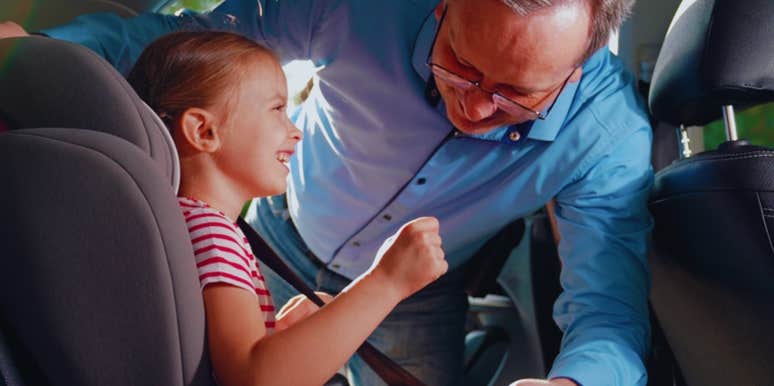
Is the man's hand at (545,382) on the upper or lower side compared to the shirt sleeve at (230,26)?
lower

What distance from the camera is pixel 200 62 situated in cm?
112

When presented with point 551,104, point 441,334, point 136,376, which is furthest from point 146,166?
point 441,334

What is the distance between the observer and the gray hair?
3.59ft

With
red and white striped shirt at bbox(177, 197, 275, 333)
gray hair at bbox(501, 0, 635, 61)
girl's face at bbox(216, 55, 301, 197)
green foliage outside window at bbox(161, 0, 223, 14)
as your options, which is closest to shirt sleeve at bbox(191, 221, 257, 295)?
red and white striped shirt at bbox(177, 197, 275, 333)

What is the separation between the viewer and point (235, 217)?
1.16 m

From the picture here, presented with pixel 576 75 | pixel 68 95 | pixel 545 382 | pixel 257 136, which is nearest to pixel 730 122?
pixel 576 75

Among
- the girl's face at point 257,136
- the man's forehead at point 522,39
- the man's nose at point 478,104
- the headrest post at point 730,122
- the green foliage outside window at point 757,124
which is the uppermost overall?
the man's forehead at point 522,39

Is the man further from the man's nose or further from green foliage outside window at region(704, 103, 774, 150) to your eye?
green foliage outside window at region(704, 103, 774, 150)

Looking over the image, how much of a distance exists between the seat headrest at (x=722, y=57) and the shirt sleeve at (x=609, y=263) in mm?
138

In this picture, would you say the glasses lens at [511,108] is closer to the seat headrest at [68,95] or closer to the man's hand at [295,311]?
the man's hand at [295,311]

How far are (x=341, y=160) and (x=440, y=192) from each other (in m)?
0.22

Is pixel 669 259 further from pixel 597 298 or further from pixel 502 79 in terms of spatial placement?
pixel 502 79

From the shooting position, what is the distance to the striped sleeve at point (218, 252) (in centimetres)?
96

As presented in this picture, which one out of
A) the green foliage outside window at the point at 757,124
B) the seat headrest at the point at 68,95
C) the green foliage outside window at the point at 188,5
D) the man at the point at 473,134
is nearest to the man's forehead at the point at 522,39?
the man at the point at 473,134
